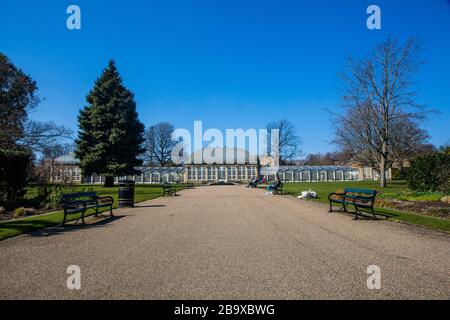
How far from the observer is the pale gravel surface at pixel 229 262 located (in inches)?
156

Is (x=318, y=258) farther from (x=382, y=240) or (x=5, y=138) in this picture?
(x=5, y=138)

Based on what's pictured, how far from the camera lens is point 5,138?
18.8 metres

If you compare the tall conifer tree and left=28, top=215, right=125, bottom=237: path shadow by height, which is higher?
the tall conifer tree

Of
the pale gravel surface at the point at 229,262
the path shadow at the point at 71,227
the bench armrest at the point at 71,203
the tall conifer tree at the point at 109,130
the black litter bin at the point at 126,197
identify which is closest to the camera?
the pale gravel surface at the point at 229,262

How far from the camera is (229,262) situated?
525 centimetres

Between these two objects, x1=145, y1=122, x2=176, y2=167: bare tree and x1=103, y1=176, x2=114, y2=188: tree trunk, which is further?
x1=145, y1=122, x2=176, y2=167: bare tree

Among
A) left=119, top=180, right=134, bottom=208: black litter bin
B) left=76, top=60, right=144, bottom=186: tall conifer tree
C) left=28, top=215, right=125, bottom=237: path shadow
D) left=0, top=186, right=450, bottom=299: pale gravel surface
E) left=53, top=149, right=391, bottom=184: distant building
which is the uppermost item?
left=76, top=60, right=144, bottom=186: tall conifer tree

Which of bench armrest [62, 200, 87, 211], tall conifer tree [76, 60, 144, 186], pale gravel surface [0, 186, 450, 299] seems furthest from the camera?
tall conifer tree [76, 60, 144, 186]

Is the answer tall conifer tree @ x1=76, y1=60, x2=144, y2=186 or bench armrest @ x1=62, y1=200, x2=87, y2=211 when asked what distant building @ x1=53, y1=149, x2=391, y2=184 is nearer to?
tall conifer tree @ x1=76, y1=60, x2=144, y2=186

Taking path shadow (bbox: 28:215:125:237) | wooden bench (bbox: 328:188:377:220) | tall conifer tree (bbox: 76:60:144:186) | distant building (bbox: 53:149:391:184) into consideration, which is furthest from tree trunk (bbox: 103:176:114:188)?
wooden bench (bbox: 328:188:377:220)

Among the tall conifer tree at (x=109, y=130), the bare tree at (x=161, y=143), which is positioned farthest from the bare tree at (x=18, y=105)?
the bare tree at (x=161, y=143)

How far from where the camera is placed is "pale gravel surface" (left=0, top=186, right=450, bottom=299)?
3.95 meters

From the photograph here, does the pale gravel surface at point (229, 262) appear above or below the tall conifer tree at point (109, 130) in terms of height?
below

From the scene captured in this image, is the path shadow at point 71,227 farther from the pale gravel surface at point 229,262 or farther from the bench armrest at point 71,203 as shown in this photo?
the bench armrest at point 71,203
